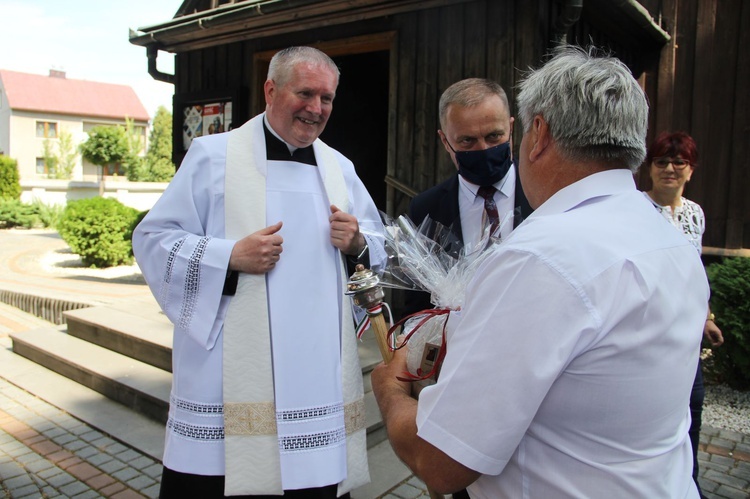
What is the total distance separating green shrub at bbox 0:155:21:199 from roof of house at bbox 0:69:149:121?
2142cm

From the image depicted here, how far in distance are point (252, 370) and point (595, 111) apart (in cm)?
158

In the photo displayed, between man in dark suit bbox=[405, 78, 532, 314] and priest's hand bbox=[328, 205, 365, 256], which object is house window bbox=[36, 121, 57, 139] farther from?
man in dark suit bbox=[405, 78, 532, 314]

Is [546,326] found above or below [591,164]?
below

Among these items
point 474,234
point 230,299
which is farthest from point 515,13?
point 230,299

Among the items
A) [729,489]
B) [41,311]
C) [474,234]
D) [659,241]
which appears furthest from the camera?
[41,311]

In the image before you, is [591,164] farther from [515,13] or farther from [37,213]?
[37,213]

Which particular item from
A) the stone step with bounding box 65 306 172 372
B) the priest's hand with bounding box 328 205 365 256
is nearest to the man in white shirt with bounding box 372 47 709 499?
the priest's hand with bounding box 328 205 365 256

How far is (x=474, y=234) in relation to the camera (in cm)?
219

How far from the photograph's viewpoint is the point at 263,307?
2201mm

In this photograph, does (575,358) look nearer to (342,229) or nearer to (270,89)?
(342,229)

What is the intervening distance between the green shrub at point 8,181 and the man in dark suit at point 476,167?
96.7 feet

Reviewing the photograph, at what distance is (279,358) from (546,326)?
1458mm

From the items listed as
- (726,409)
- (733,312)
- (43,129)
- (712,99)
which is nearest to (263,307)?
(733,312)

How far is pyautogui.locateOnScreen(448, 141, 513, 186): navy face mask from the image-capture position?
207cm
